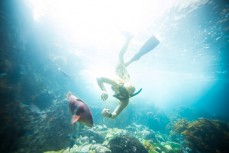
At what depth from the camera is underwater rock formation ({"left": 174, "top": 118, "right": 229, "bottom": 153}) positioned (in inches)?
405

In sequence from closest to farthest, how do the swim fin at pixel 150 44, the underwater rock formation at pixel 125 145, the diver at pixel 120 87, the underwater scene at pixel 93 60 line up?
the diver at pixel 120 87 → the underwater scene at pixel 93 60 → the swim fin at pixel 150 44 → the underwater rock formation at pixel 125 145

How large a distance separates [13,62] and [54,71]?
26.7ft

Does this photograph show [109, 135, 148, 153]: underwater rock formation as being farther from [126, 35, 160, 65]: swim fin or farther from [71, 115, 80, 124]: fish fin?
[71, 115, 80, 124]: fish fin

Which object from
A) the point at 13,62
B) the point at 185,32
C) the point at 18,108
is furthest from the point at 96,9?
the point at 18,108

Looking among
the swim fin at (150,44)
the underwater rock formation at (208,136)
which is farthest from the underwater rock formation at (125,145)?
the swim fin at (150,44)

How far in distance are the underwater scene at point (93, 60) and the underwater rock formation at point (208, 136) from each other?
6 cm

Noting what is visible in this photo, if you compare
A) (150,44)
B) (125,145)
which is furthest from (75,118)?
(125,145)

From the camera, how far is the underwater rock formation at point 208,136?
10.3 m

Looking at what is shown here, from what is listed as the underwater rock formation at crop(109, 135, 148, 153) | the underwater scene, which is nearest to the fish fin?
the underwater scene

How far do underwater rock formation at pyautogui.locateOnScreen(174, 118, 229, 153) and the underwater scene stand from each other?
0.19 feet

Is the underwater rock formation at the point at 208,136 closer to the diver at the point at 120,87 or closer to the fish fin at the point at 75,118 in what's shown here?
the diver at the point at 120,87

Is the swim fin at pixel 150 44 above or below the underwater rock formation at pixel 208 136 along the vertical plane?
above

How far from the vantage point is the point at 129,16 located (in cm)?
1711

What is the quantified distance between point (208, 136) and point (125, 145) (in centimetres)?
626
